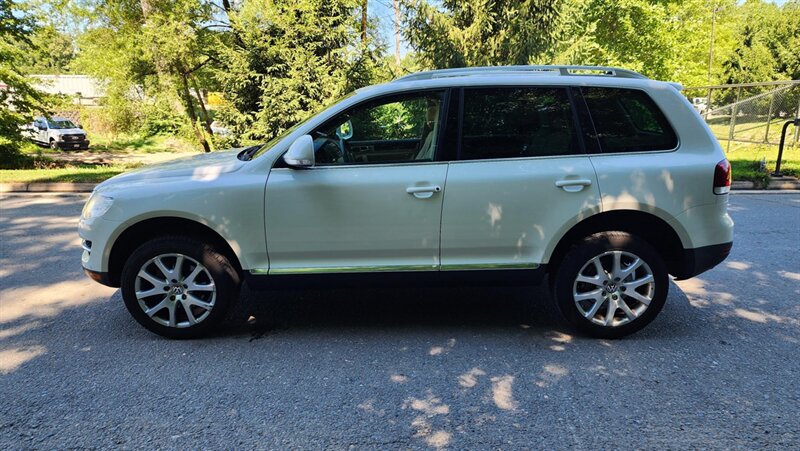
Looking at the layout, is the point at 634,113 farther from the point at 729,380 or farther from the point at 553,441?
the point at 553,441

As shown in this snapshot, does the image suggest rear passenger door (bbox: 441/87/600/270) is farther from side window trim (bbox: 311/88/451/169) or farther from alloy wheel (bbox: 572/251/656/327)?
alloy wheel (bbox: 572/251/656/327)

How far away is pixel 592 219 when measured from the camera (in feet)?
12.2

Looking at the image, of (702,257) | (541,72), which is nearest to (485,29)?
(541,72)

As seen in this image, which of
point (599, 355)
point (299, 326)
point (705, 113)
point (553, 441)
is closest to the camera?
point (553, 441)

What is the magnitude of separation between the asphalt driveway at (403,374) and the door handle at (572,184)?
1107 millimetres

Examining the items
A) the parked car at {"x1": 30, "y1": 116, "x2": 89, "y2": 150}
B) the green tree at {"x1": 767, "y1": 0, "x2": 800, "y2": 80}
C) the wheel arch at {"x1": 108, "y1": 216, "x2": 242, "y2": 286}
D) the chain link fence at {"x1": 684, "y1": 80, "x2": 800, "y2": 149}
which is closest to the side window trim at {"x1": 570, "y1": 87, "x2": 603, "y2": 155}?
the wheel arch at {"x1": 108, "y1": 216, "x2": 242, "y2": 286}

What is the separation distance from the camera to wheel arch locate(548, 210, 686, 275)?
372 centimetres

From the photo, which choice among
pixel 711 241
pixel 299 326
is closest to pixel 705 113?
pixel 711 241

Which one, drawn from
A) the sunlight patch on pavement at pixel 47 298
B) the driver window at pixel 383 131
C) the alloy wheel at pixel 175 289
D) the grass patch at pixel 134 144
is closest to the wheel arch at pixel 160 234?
the alloy wheel at pixel 175 289

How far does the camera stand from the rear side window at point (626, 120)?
3.70m

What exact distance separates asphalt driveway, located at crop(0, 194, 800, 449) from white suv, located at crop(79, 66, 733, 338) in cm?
41

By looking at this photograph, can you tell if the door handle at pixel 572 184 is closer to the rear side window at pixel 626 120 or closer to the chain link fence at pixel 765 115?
the rear side window at pixel 626 120

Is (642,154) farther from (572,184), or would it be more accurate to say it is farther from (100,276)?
(100,276)

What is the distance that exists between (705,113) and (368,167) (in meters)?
21.1
